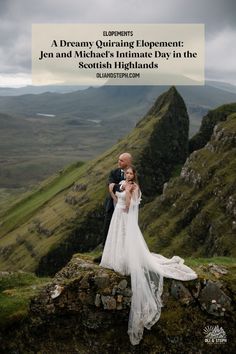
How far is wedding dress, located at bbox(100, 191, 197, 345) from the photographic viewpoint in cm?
1938

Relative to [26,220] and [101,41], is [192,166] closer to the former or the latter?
[101,41]

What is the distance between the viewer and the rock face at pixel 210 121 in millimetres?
124938

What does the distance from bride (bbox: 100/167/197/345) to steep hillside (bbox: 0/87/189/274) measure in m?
104

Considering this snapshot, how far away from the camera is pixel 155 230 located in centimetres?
9306

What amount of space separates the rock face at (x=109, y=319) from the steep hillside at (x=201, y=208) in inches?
2013

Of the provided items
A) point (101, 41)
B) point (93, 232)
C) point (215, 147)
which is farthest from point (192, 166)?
point (101, 41)

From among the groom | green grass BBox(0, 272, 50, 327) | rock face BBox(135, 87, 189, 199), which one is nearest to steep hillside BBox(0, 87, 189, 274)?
rock face BBox(135, 87, 189, 199)

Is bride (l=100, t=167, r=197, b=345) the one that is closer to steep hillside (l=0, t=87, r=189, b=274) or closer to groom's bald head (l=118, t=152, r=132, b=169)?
groom's bald head (l=118, t=152, r=132, b=169)

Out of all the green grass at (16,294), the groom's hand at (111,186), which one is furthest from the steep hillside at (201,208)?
the groom's hand at (111,186)

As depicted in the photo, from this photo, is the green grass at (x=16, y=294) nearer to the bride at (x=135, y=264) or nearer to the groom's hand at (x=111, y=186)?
the bride at (x=135, y=264)

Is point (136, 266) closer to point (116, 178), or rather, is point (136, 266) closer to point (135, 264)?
point (135, 264)

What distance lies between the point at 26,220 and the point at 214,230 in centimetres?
11323

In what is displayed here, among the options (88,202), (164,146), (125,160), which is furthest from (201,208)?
(125,160)

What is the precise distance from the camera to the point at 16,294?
2109 centimetres
